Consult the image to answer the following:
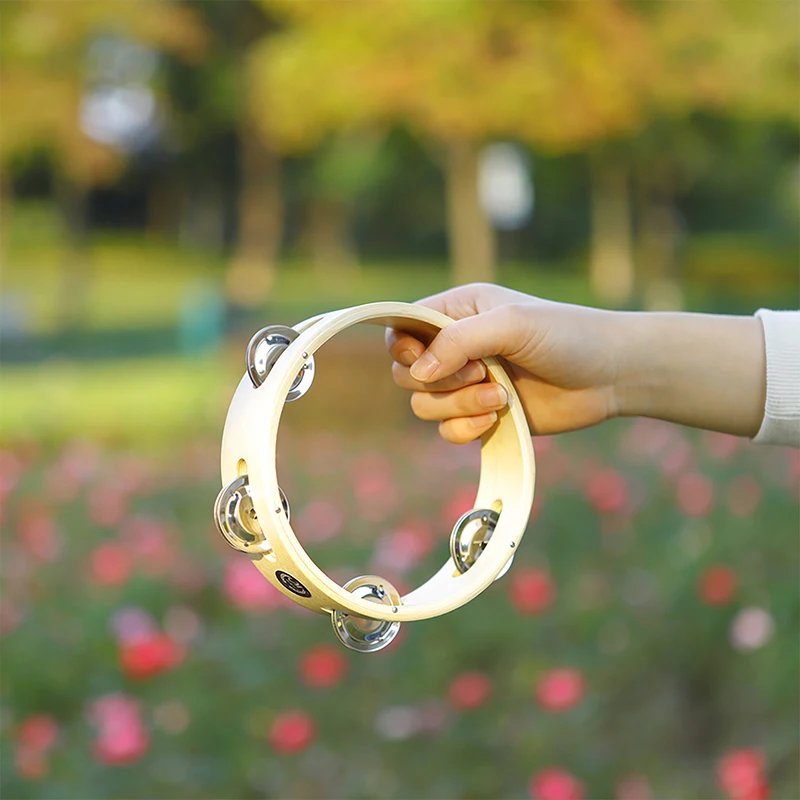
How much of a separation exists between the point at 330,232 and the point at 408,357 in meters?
24.9

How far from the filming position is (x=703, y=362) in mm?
1364

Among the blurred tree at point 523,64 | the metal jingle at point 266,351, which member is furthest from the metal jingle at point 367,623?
the blurred tree at point 523,64

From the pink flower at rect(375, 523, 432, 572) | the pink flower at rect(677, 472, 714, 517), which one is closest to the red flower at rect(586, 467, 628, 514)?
the pink flower at rect(677, 472, 714, 517)

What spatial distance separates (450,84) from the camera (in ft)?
38.8

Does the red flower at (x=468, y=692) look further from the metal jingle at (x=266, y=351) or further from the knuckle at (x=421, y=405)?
the metal jingle at (x=266, y=351)

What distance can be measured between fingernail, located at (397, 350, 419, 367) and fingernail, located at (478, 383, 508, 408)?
0.30 feet

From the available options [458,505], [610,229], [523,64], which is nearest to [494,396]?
[458,505]

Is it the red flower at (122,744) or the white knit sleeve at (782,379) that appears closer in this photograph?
the white knit sleeve at (782,379)

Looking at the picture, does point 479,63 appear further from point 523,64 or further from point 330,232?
point 330,232

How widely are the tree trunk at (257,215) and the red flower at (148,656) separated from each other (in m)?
18.6

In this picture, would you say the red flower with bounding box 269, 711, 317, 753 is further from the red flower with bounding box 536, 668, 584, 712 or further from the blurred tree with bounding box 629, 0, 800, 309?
the blurred tree with bounding box 629, 0, 800, 309

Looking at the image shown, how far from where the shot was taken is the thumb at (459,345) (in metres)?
1.14

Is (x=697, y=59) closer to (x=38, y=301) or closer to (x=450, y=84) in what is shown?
(x=450, y=84)

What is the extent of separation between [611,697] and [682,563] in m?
0.50
